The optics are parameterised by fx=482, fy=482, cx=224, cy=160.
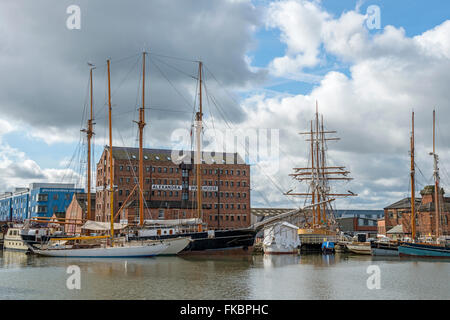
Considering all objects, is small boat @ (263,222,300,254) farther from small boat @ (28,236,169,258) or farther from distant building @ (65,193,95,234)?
distant building @ (65,193,95,234)

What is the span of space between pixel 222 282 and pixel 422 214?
2699 inches

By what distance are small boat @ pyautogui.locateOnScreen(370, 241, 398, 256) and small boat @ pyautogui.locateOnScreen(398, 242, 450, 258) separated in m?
1.11

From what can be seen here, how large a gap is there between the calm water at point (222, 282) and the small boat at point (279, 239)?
2126cm

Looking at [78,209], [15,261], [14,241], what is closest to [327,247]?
[15,261]

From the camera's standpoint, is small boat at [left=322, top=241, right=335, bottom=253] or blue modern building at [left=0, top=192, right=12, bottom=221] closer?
small boat at [left=322, top=241, right=335, bottom=253]

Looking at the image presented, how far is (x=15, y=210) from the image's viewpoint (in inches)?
6368

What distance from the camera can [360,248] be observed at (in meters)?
68.6

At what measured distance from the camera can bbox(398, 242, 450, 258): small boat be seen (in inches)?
2393

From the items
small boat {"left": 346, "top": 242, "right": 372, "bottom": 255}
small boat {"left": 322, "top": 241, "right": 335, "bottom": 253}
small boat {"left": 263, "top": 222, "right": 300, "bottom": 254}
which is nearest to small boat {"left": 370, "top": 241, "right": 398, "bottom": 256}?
small boat {"left": 346, "top": 242, "right": 372, "bottom": 255}

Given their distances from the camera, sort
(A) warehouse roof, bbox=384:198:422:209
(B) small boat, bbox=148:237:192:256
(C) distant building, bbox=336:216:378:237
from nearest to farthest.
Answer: (B) small boat, bbox=148:237:192:256 < (A) warehouse roof, bbox=384:198:422:209 < (C) distant building, bbox=336:216:378:237

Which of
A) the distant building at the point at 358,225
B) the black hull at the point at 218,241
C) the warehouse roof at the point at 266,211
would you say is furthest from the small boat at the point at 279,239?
the distant building at the point at 358,225

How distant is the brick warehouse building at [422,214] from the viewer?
8956 cm
